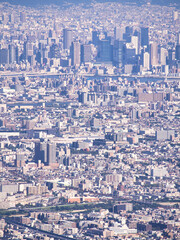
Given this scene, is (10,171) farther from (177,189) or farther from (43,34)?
(43,34)

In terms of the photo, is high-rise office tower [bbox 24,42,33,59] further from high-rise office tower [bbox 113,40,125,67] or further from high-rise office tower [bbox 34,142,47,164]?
high-rise office tower [bbox 34,142,47,164]

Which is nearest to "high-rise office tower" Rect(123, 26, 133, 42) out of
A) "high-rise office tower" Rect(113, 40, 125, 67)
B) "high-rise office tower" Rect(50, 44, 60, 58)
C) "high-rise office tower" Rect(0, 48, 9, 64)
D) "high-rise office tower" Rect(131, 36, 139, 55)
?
"high-rise office tower" Rect(131, 36, 139, 55)

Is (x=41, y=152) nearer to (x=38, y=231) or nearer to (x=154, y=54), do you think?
(x=38, y=231)

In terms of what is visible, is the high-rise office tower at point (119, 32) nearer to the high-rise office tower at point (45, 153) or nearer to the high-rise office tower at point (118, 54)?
the high-rise office tower at point (118, 54)

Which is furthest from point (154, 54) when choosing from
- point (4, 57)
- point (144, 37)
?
point (4, 57)

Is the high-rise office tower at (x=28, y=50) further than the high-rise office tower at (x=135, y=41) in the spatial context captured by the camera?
No

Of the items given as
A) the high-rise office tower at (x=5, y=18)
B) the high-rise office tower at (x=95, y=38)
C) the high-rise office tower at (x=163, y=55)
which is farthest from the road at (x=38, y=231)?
the high-rise office tower at (x=5, y=18)
